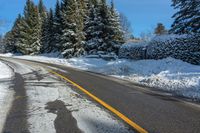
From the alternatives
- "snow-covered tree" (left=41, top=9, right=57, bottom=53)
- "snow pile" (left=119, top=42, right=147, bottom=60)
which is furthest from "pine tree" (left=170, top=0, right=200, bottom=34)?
"snow-covered tree" (left=41, top=9, right=57, bottom=53)

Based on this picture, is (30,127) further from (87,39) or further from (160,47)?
(87,39)

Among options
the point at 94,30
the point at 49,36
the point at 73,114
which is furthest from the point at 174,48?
the point at 49,36

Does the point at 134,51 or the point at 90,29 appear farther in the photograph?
the point at 90,29

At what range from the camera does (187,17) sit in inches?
1200

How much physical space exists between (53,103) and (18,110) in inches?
46.1

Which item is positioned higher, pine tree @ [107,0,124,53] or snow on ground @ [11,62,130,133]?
pine tree @ [107,0,124,53]

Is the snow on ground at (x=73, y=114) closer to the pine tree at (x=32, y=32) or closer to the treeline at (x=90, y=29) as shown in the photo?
the treeline at (x=90, y=29)

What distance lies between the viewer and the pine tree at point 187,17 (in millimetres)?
28616

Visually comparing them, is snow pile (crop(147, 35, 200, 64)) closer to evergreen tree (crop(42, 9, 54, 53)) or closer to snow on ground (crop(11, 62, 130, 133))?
snow on ground (crop(11, 62, 130, 133))

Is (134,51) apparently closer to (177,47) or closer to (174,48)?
(174,48)

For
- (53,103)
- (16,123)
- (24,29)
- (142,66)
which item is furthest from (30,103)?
(24,29)

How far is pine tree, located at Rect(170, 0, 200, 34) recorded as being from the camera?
2862cm

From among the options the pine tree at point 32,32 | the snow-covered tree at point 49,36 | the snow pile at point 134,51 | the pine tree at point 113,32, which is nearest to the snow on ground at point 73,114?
the snow pile at point 134,51

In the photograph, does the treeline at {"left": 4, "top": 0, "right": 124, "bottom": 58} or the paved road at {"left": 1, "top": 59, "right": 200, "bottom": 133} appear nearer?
the paved road at {"left": 1, "top": 59, "right": 200, "bottom": 133}
